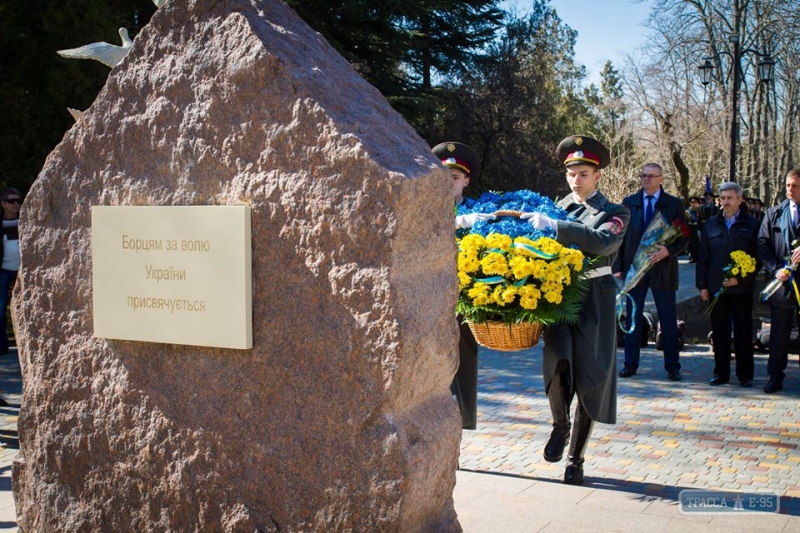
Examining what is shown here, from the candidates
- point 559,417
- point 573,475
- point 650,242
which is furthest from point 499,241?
point 650,242

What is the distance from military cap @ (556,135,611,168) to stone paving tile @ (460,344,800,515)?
6.31ft

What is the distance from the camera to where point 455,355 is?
10.7 ft

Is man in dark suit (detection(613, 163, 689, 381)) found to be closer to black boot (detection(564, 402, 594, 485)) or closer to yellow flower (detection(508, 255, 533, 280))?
black boot (detection(564, 402, 594, 485))

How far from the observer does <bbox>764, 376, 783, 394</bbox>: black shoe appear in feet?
25.0

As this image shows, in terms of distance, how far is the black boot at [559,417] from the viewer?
191 inches

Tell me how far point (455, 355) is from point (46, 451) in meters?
1.88

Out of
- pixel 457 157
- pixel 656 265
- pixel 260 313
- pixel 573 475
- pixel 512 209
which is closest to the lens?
pixel 260 313

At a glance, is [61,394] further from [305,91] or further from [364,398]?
[305,91]

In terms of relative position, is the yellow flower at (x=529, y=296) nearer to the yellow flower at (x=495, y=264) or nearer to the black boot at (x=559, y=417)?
the yellow flower at (x=495, y=264)

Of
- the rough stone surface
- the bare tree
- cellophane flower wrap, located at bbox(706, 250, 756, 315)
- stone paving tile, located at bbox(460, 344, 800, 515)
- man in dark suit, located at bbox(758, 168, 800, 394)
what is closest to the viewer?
the rough stone surface

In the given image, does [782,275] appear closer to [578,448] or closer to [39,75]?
[578,448]

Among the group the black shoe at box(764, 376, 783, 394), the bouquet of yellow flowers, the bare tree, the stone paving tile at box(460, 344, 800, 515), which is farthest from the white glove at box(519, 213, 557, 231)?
the bare tree

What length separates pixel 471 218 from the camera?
4.44 metres

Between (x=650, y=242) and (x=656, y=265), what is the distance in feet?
0.79
